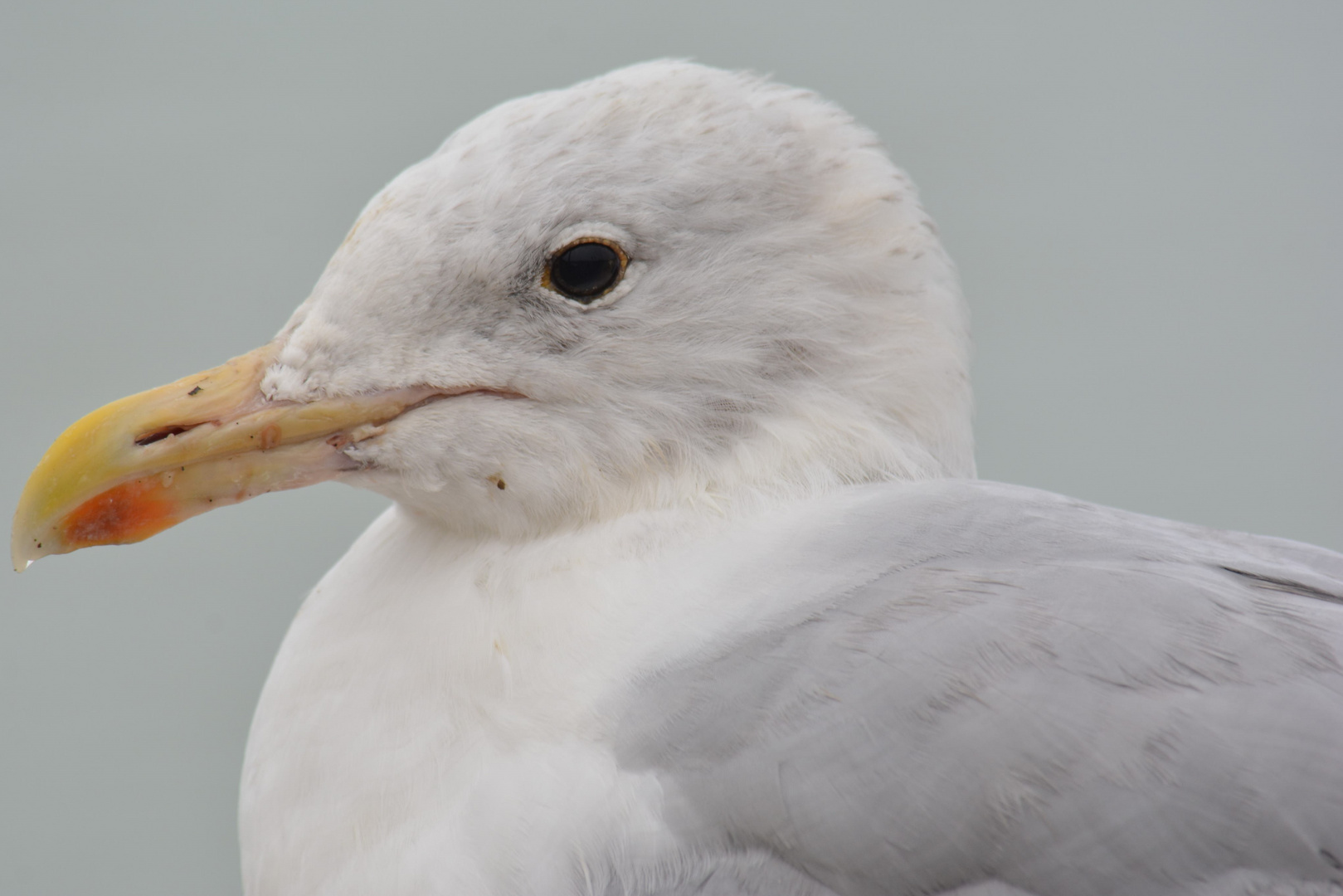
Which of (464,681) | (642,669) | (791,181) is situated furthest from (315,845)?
(791,181)

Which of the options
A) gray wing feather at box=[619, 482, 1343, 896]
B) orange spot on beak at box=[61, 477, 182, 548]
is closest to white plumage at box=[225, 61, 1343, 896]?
gray wing feather at box=[619, 482, 1343, 896]

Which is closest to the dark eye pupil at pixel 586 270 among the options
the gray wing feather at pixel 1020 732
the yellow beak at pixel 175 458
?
the yellow beak at pixel 175 458

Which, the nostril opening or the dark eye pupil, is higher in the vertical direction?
the dark eye pupil

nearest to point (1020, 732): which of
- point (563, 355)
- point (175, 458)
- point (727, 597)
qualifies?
point (727, 597)

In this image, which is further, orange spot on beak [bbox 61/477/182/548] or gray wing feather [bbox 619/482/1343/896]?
orange spot on beak [bbox 61/477/182/548]

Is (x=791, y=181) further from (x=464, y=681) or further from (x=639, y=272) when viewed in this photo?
(x=464, y=681)

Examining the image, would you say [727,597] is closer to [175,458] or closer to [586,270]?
[586,270]

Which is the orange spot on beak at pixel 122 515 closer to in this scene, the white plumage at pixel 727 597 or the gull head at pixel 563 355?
the gull head at pixel 563 355

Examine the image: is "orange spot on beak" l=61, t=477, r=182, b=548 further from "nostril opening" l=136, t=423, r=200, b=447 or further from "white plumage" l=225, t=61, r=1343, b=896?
"white plumage" l=225, t=61, r=1343, b=896
